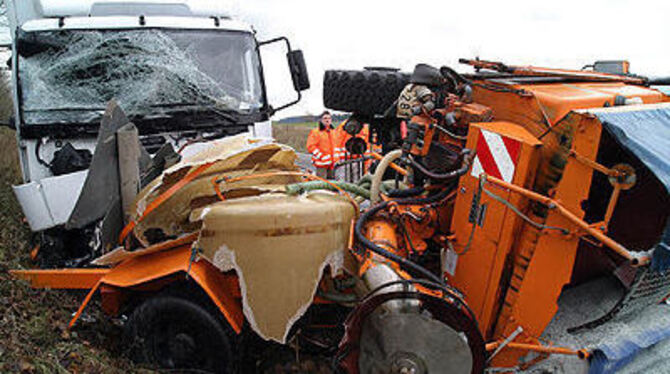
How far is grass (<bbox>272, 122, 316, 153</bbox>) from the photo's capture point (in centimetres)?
1720

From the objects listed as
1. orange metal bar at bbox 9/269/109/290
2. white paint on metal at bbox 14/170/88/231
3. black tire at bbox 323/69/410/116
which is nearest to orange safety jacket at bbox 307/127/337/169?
black tire at bbox 323/69/410/116

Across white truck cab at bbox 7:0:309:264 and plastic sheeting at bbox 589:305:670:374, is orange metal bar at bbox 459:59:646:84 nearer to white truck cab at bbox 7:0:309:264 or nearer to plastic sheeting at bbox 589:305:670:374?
plastic sheeting at bbox 589:305:670:374

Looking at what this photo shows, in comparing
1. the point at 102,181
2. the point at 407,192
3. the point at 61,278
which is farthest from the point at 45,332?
the point at 407,192

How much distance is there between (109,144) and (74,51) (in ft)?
6.72

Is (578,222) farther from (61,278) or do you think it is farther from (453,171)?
(61,278)

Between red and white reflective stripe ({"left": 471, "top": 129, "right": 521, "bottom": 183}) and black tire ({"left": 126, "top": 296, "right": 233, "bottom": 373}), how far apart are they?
1.74 m

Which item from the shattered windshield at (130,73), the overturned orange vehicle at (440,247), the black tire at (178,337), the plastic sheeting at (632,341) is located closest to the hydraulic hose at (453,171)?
the overturned orange vehicle at (440,247)

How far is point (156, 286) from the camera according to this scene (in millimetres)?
3037

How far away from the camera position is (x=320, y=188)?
3.15 meters

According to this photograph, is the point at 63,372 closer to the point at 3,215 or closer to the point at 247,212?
the point at 247,212

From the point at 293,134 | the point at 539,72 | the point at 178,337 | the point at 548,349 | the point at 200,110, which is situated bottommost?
the point at 293,134

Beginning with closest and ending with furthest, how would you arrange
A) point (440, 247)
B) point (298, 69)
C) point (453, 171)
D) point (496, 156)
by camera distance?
point (496, 156)
point (453, 171)
point (440, 247)
point (298, 69)

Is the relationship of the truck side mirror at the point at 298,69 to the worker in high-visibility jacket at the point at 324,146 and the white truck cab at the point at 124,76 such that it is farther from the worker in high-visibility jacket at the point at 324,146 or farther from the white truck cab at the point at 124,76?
the worker in high-visibility jacket at the point at 324,146

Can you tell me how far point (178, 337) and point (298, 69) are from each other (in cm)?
335
